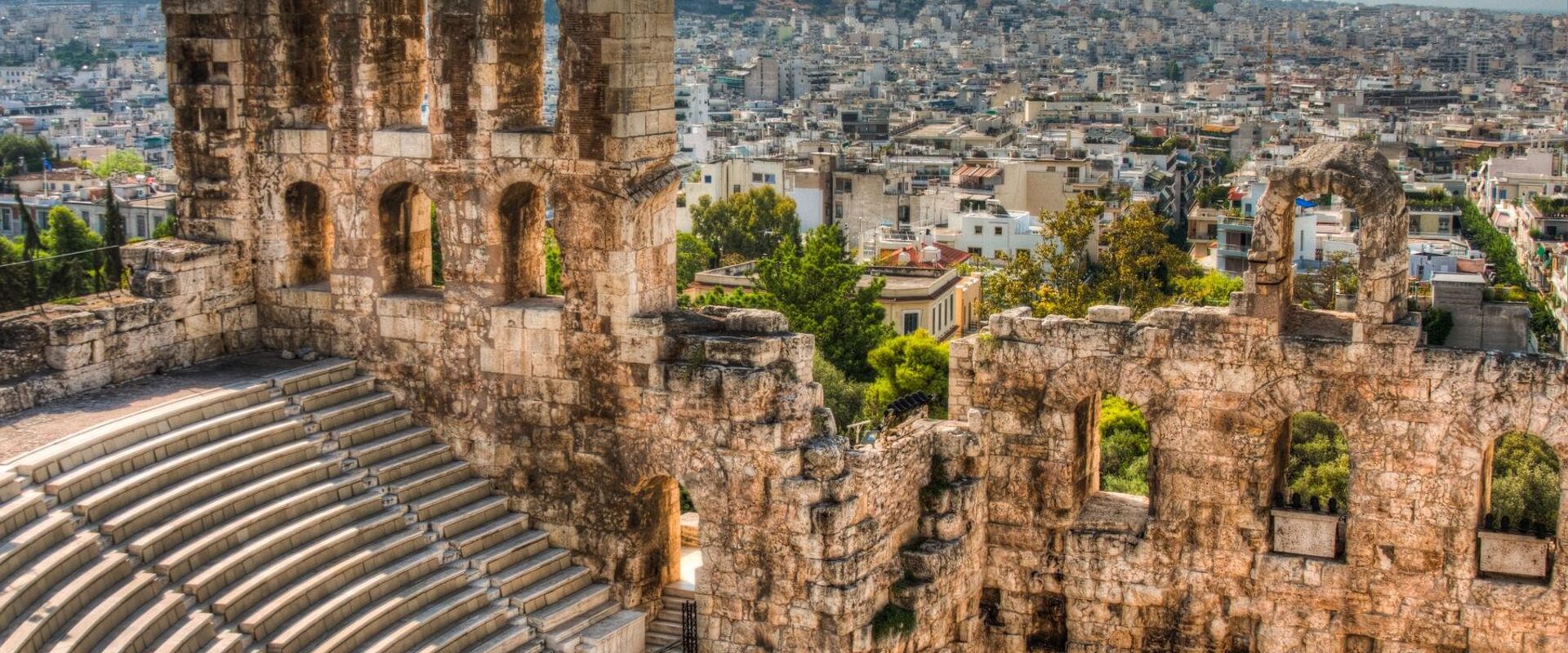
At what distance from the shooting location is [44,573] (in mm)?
18031

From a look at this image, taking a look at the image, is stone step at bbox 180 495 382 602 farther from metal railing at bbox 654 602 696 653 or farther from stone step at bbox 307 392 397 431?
metal railing at bbox 654 602 696 653

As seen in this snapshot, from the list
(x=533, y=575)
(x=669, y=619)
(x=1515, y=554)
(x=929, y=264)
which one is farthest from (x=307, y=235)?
A: (x=929, y=264)

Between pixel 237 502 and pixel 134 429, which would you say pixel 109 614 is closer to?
pixel 237 502

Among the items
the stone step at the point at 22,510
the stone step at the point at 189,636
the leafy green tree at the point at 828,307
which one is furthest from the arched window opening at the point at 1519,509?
the leafy green tree at the point at 828,307

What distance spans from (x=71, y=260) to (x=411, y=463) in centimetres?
3077

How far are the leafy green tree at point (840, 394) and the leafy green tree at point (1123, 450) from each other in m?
6.73

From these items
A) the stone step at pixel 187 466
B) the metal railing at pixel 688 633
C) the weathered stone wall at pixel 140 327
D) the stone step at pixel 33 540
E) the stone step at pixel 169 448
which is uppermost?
the weathered stone wall at pixel 140 327

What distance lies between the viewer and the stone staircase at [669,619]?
76.8 ft

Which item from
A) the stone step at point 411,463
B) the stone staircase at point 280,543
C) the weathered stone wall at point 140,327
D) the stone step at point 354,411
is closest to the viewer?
the stone staircase at point 280,543

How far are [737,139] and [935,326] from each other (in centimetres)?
7020

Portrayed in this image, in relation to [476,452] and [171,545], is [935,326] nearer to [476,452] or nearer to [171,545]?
[476,452]

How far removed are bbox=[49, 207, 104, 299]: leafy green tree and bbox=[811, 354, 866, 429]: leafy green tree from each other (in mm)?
16919

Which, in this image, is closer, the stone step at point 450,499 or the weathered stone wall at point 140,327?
the weathered stone wall at point 140,327

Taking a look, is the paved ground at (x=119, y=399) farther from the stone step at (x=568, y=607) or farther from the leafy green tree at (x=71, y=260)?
the leafy green tree at (x=71, y=260)
